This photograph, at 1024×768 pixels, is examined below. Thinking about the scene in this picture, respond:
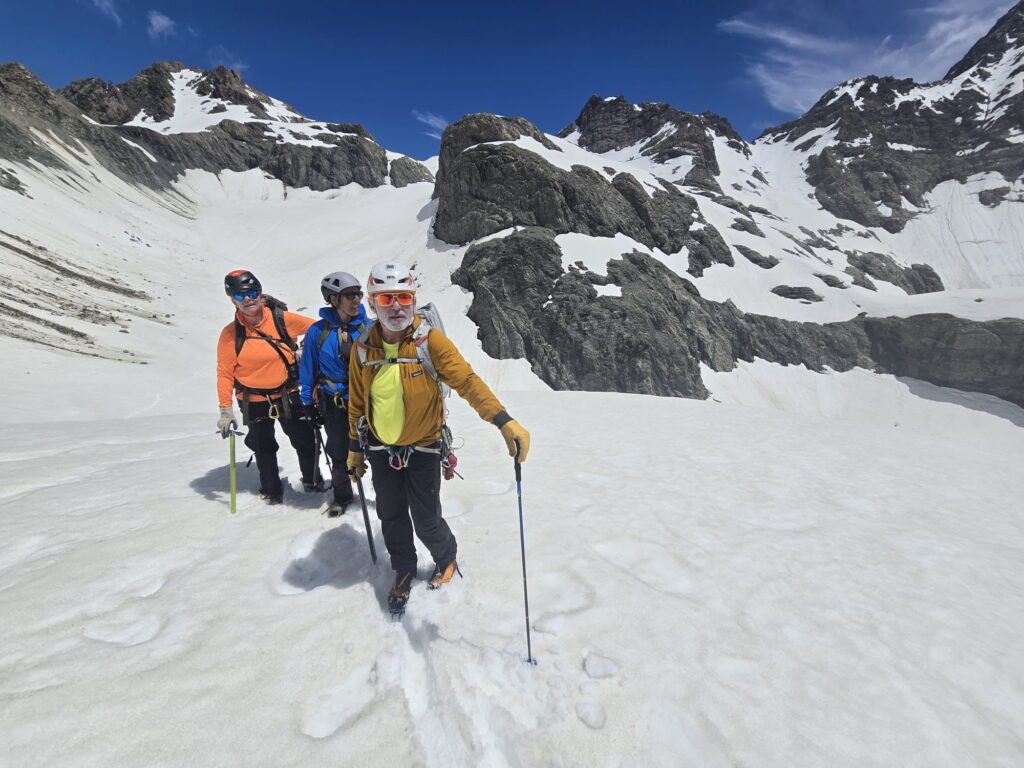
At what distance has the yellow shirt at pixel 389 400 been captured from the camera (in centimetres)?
321

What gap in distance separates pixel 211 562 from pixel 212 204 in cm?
7837

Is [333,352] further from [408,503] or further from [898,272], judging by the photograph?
[898,272]

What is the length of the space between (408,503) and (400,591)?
68 cm

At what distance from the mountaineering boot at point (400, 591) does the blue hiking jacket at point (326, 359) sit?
2.11 metres

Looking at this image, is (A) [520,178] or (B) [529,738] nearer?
(B) [529,738]

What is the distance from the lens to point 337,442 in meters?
5.15

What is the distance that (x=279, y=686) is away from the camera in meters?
2.79

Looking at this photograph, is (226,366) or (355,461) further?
(226,366)

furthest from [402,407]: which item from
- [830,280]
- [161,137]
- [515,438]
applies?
[161,137]

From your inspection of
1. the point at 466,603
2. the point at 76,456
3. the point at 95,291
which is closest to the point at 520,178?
the point at 95,291

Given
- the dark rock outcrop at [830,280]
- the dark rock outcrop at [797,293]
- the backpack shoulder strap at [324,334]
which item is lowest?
the backpack shoulder strap at [324,334]

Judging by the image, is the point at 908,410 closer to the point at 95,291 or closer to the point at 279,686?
the point at 279,686

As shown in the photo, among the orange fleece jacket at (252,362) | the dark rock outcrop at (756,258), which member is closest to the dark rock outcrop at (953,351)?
the dark rock outcrop at (756,258)

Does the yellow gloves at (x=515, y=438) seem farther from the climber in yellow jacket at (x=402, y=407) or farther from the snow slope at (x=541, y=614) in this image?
the snow slope at (x=541, y=614)
